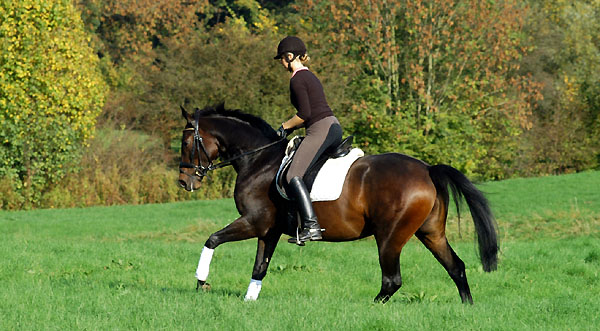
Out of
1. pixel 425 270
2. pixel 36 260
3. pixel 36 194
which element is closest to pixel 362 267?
pixel 425 270

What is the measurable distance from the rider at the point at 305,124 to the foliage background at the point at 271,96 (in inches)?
753

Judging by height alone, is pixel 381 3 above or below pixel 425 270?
above

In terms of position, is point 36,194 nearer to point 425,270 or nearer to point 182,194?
point 182,194

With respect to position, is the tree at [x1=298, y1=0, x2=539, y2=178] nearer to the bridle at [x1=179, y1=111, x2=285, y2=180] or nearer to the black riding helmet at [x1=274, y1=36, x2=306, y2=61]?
the bridle at [x1=179, y1=111, x2=285, y2=180]

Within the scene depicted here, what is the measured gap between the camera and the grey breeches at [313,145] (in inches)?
352

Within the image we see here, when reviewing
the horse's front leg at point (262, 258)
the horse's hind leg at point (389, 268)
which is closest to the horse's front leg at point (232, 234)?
the horse's front leg at point (262, 258)

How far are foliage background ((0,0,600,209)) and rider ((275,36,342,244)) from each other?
19.1 metres

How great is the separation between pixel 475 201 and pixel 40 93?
2112 centimetres

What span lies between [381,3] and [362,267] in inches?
805

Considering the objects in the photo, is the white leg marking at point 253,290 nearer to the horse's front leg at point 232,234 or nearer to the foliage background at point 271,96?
the horse's front leg at point 232,234

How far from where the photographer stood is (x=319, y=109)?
914cm

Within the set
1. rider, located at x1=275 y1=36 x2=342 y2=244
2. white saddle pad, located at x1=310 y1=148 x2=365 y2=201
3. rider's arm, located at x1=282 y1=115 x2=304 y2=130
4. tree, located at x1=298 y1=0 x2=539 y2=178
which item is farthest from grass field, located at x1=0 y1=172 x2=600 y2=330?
tree, located at x1=298 y1=0 x2=539 y2=178

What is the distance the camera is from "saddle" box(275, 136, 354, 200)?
9055 mm

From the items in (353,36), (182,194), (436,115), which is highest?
(353,36)
